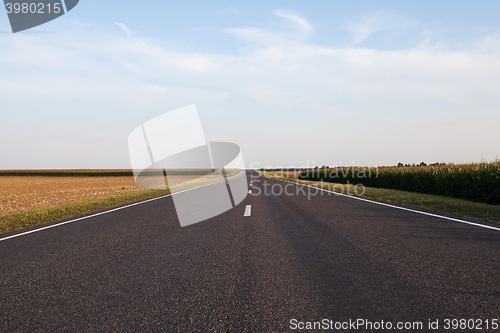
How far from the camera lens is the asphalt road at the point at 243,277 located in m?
2.93

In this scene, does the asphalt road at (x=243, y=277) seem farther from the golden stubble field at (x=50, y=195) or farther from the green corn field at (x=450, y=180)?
the green corn field at (x=450, y=180)

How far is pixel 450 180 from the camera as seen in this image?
1834cm

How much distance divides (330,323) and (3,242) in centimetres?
652

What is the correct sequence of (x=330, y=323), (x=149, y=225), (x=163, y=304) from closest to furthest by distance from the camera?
1. (x=330, y=323)
2. (x=163, y=304)
3. (x=149, y=225)

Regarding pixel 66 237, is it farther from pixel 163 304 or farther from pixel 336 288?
pixel 336 288

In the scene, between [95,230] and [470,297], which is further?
[95,230]

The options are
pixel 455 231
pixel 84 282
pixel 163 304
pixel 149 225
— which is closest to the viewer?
pixel 163 304

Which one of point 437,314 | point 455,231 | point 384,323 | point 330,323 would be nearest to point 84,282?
point 330,323

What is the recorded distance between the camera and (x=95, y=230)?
23.3 feet

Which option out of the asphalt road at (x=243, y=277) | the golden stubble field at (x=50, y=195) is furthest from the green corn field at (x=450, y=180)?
the golden stubble field at (x=50, y=195)

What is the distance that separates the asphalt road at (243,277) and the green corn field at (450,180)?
1072 cm

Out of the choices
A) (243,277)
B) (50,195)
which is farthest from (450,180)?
(50,195)

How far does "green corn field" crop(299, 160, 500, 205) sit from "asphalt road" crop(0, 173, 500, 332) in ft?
35.2

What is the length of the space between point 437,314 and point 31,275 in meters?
4.88
